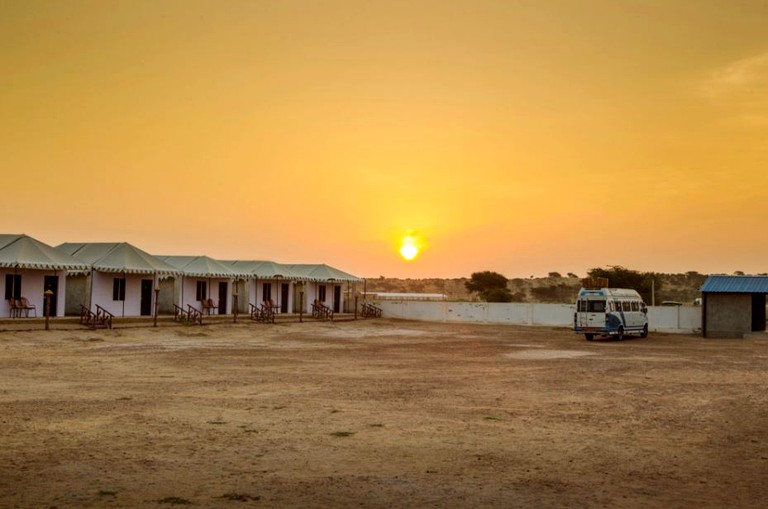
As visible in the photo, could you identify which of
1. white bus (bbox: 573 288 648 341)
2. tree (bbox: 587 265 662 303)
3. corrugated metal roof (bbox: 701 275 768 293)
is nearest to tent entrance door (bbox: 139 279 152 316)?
white bus (bbox: 573 288 648 341)

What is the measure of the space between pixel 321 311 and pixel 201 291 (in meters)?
10.6

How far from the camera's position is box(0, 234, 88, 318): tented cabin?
38.7m

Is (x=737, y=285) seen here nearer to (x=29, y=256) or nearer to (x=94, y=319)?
(x=94, y=319)

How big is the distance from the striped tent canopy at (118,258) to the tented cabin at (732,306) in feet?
108

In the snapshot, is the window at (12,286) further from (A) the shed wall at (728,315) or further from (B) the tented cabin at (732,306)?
(A) the shed wall at (728,315)

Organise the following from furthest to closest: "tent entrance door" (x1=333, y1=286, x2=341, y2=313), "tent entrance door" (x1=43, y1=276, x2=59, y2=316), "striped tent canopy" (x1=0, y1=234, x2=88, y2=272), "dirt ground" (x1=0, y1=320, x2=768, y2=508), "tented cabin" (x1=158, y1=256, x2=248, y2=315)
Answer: "tent entrance door" (x1=333, y1=286, x2=341, y2=313), "tented cabin" (x1=158, y1=256, x2=248, y2=315), "tent entrance door" (x1=43, y1=276, x2=59, y2=316), "striped tent canopy" (x1=0, y1=234, x2=88, y2=272), "dirt ground" (x1=0, y1=320, x2=768, y2=508)

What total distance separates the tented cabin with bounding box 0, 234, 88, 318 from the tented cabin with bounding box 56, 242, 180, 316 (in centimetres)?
165

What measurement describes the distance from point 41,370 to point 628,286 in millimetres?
70124

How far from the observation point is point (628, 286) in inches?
3248

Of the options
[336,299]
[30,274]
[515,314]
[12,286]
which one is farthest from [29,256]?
[515,314]

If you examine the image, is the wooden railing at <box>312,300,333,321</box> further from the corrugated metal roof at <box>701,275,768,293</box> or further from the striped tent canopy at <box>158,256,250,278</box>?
the corrugated metal roof at <box>701,275,768,293</box>

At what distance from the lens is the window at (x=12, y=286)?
1547 inches

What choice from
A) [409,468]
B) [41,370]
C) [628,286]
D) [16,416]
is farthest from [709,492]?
[628,286]

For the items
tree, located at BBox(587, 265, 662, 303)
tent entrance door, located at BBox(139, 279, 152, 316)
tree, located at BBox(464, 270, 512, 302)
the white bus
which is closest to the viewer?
the white bus
